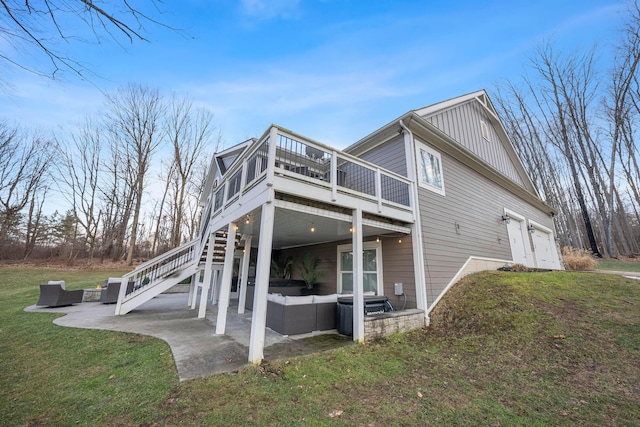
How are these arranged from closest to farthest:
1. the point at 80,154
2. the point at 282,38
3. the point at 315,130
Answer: the point at 282,38, the point at 315,130, the point at 80,154

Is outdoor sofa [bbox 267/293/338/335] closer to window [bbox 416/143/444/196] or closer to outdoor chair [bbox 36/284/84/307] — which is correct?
window [bbox 416/143/444/196]

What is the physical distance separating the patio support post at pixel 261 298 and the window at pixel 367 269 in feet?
14.1

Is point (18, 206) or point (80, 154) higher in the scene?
point (80, 154)

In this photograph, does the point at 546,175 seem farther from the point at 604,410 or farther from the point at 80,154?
the point at 80,154

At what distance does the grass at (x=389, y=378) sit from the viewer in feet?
8.73

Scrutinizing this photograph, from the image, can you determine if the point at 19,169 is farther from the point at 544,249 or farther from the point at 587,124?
the point at 587,124

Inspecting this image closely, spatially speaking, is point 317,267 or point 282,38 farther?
point 317,267

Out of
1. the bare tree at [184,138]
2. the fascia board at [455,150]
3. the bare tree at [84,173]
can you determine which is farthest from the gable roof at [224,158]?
the bare tree at [84,173]

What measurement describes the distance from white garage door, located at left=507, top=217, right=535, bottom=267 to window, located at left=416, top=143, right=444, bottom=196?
19.3 feet

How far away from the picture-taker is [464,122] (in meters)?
10.1

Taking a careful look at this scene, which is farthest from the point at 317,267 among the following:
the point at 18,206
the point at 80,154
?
the point at 18,206

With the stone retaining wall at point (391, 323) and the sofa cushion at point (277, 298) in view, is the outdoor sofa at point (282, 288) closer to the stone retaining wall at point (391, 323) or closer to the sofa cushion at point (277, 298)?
the sofa cushion at point (277, 298)

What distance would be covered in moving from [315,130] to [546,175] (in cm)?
2233

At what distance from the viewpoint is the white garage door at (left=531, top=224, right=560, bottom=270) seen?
41.4 ft
